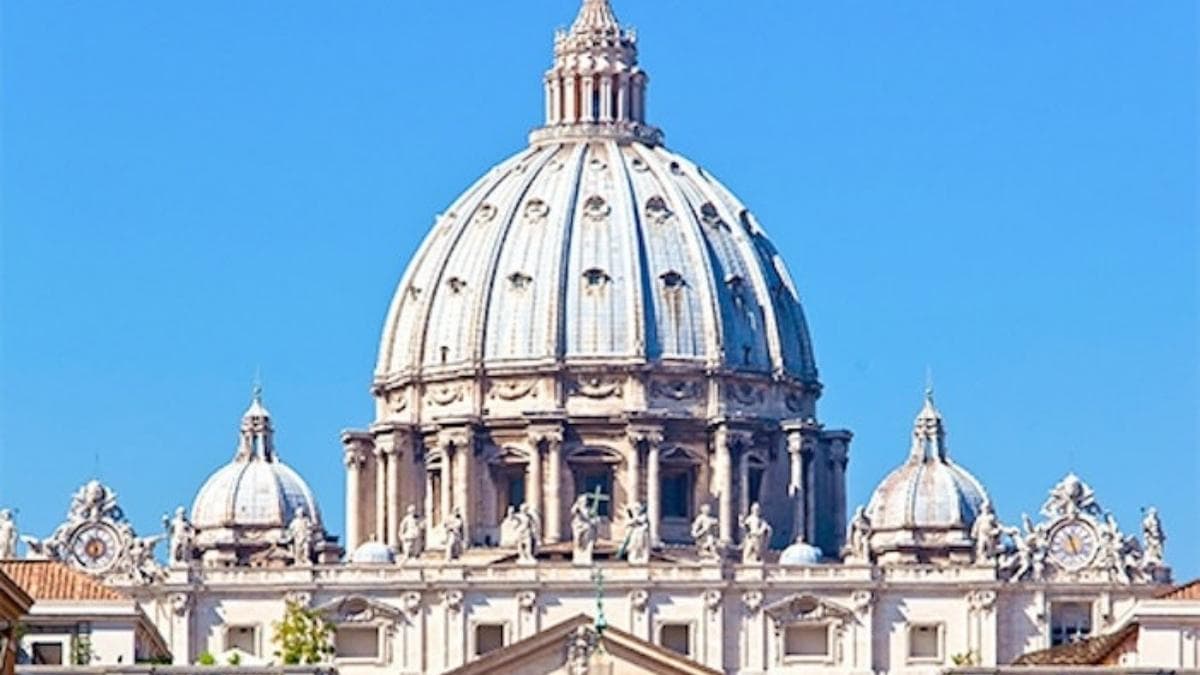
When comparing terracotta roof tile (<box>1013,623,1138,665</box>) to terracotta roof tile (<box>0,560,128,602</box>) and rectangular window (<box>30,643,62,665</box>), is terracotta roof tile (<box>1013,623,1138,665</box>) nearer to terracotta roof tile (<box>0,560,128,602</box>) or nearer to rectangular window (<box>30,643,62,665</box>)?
terracotta roof tile (<box>0,560,128,602</box>)

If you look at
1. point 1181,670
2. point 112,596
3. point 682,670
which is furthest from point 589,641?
point 1181,670

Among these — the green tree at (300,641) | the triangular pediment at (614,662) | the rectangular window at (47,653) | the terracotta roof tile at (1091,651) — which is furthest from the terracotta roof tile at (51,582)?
the triangular pediment at (614,662)

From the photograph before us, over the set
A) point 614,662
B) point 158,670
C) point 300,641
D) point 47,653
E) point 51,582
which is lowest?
point 158,670

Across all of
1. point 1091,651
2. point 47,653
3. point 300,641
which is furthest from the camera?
point 300,641

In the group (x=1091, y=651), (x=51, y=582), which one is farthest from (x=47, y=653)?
(x=1091, y=651)

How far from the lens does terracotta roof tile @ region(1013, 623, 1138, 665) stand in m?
140

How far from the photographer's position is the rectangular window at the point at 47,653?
132 meters

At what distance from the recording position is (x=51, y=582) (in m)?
140

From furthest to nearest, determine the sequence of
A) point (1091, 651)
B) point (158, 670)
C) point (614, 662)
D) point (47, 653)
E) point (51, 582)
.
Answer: point (614, 662) → point (1091, 651) → point (51, 582) → point (47, 653) → point (158, 670)

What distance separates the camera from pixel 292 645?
185875 mm

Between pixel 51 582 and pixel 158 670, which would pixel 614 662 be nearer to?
pixel 51 582

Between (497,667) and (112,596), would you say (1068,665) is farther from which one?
(497,667)

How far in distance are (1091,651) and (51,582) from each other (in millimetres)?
24590

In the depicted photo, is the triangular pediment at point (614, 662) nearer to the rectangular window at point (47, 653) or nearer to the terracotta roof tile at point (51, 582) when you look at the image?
the terracotta roof tile at point (51, 582)
